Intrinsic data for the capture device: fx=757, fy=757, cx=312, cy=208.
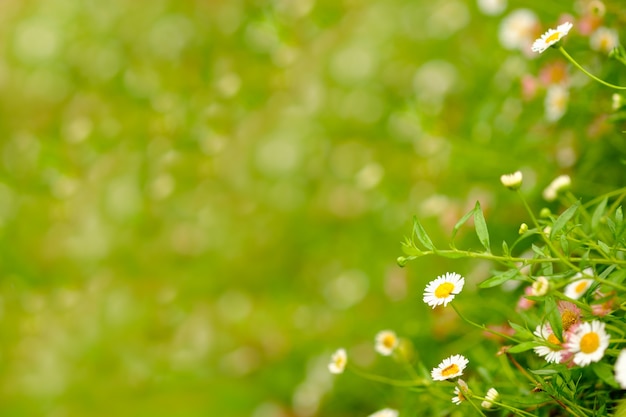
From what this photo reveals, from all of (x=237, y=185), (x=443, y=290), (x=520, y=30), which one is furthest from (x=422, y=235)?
(x=237, y=185)

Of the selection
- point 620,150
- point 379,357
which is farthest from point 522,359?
point 379,357

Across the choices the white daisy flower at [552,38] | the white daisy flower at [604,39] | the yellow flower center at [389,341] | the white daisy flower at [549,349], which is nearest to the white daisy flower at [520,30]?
the white daisy flower at [604,39]

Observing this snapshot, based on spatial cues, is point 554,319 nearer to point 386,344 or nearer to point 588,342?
point 588,342

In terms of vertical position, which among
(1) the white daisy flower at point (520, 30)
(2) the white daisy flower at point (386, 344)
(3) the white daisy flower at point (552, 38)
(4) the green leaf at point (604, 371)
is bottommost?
(4) the green leaf at point (604, 371)

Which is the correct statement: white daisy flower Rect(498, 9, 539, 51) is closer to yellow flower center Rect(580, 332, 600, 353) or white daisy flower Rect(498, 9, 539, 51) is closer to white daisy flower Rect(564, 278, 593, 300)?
white daisy flower Rect(564, 278, 593, 300)

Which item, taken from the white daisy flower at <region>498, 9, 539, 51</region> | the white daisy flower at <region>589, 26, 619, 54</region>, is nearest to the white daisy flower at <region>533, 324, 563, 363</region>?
the white daisy flower at <region>589, 26, 619, 54</region>

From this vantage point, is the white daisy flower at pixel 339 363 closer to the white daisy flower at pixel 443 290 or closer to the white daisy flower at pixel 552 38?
the white daisy flower at pixel 443 290
